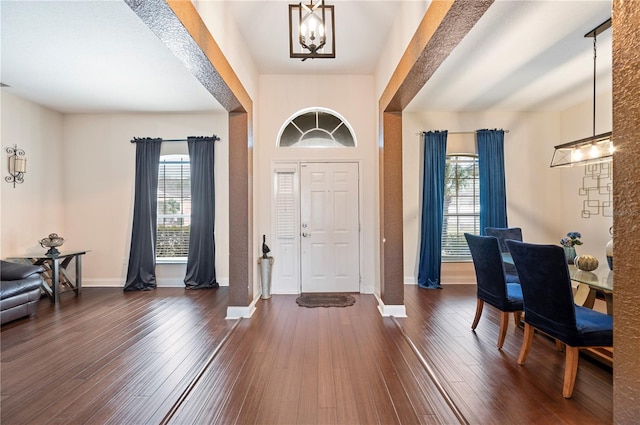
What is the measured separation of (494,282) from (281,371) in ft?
6.90

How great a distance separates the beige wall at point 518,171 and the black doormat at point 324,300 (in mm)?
1530

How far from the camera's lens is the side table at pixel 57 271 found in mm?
4457

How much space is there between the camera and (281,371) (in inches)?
97.6

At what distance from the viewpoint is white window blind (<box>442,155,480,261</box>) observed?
18.1ft

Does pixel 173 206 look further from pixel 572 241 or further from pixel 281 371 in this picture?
pixel 572 241

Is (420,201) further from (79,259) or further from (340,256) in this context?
(79,259)

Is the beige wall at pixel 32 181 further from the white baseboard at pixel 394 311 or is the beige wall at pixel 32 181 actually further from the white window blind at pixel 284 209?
the white baseboard at pixel 394 311

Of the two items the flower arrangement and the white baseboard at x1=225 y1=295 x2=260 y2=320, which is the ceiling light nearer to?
the flower arrangement

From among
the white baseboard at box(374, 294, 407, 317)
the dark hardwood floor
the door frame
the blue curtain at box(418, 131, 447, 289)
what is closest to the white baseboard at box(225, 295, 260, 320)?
the dark hardwood floor

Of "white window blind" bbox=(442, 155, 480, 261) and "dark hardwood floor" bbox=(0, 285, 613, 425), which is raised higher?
"white window blind" bbox=(442, 155, 480, 261)

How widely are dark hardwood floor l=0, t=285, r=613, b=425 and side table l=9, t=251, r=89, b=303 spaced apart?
72 cm

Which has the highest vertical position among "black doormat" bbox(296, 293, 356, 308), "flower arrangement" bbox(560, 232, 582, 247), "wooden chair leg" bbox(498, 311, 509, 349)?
"flower arrangement" bbox(560, 232, 582, 247)

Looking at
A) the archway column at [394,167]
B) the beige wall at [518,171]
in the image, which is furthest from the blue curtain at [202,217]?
the beige wall at [518,171]

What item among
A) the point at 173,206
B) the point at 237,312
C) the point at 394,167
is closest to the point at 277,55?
the point at 394,167
